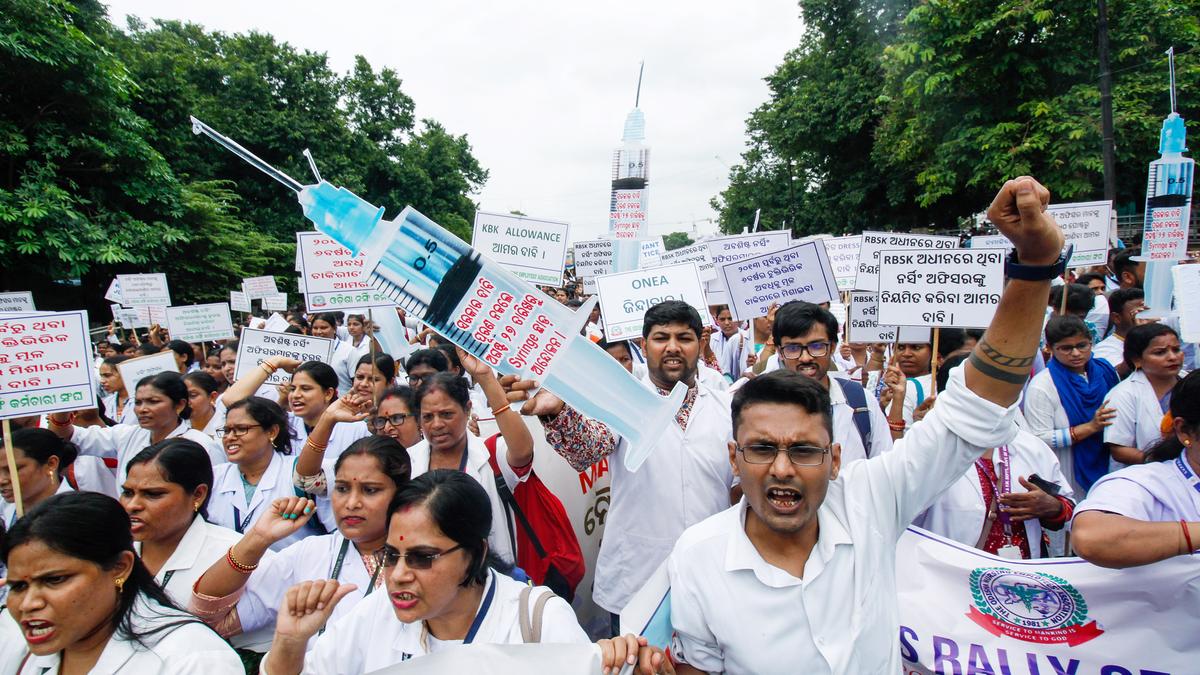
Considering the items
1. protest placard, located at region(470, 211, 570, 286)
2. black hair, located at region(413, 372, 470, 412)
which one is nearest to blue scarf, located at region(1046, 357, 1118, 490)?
black hair, located at region(413, 372, 470, 412)

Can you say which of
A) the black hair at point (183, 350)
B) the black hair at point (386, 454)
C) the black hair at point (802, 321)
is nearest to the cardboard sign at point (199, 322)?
the black hair at point (183, 350)

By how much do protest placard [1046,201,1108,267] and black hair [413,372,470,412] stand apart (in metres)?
6.41

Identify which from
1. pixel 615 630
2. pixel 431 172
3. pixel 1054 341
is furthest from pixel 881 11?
pixel 615 630

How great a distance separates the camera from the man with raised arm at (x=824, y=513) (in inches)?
63.9

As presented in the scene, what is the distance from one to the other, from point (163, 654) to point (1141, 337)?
4.80 meters

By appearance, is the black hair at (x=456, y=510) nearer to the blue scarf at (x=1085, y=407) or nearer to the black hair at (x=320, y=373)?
the black hair at (x=320, y=373)

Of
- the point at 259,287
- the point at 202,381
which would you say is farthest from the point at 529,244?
the point at 259,287

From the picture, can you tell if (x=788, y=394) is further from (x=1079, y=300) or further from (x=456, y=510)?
(x=1079, y=300)

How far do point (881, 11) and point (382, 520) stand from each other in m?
29.0

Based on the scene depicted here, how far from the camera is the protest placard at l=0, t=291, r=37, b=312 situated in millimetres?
8786

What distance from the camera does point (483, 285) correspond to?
6.61ft

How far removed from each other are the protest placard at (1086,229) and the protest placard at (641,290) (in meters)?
4.27

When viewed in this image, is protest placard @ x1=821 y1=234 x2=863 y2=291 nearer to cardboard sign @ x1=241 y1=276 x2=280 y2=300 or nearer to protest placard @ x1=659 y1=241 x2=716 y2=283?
protest placard @ x1=659 y1=241 x2=716 y2=283

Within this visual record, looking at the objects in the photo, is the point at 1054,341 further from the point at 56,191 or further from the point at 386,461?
the point at 56,191
